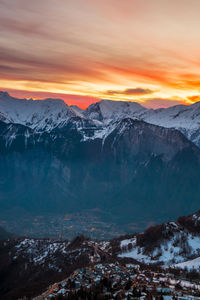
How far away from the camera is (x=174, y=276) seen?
10281 cm

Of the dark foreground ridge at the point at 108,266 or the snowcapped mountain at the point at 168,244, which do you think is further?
the snowcapped mountain at the point at 168,244

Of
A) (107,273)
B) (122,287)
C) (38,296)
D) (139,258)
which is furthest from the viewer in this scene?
(139,258)

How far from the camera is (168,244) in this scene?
5581 inches

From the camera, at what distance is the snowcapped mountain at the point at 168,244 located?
133m

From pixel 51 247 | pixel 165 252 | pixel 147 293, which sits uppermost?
pixel 147 293

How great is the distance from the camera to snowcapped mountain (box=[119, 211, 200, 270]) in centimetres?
13338

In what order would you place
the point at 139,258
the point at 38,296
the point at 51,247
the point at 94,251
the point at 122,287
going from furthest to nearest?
the point at 51,247, the point at 94,251, the point at 139,258, the point at 38,296, the point at 122,287

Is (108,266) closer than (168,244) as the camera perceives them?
Yes

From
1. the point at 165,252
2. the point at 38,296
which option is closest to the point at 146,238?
the point at 165,252

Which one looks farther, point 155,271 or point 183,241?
point 183,241

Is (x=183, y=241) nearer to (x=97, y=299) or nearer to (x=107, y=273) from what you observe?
(x=107, y=273)

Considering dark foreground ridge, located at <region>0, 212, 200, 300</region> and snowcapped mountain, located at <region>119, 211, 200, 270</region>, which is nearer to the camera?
dark foreground ridge, located at <region>0, 212, 200, 300</region>

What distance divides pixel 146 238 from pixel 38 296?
2501 inches

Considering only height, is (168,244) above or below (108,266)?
below
